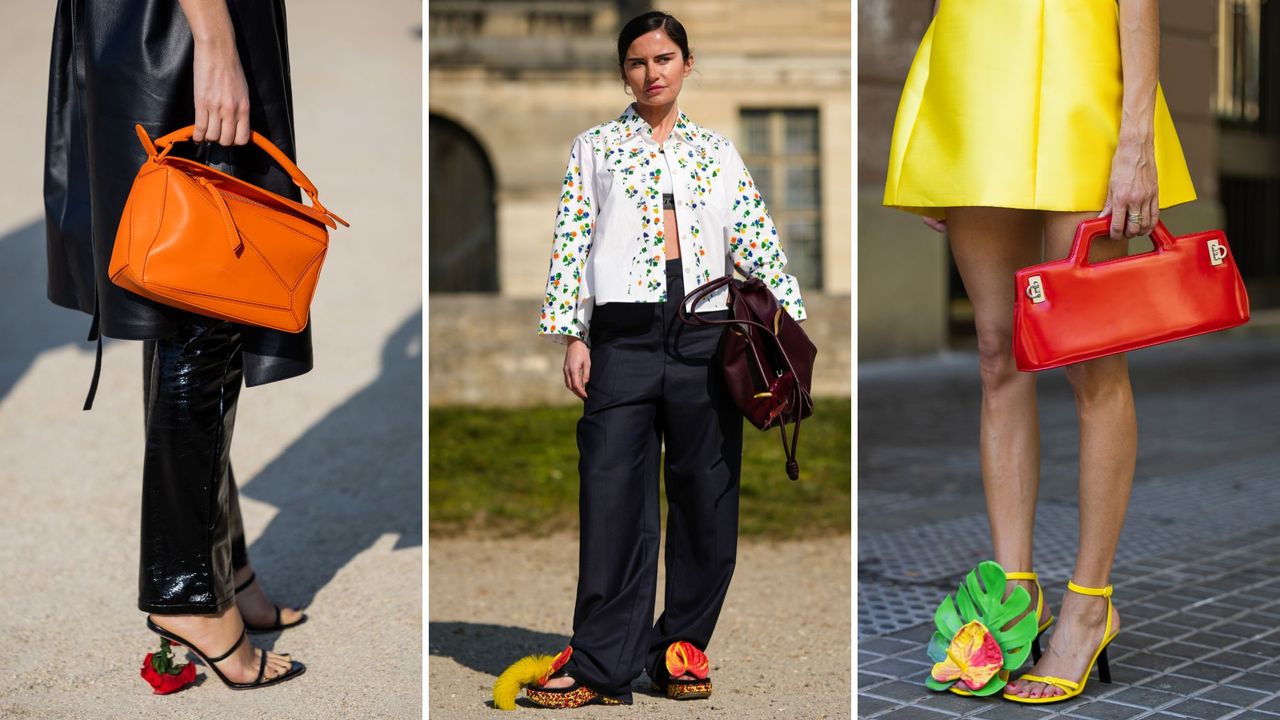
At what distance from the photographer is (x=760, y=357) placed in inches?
138

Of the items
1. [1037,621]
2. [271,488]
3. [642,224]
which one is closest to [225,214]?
[642,224]

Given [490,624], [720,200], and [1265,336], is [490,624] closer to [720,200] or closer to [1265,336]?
[720,200]

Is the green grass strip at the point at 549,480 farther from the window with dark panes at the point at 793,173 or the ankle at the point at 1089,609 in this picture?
the window with dark panes at the point at 793,173

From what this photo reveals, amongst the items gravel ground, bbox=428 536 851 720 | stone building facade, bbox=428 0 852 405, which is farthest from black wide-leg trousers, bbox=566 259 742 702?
stone building facade, bbox=428 0 852 405

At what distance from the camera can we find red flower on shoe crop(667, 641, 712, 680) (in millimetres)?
3682

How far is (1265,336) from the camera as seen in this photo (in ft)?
63.5

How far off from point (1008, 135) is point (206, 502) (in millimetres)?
2295

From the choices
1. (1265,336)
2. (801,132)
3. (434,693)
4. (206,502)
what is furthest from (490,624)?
(1265,336)

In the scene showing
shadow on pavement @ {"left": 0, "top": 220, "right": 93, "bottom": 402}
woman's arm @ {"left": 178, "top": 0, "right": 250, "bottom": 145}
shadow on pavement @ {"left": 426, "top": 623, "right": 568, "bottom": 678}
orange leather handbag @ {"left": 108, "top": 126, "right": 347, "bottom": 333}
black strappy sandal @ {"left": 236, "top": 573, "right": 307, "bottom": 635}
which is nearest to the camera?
orange leather handbag @ {"left": 108, "top": 126, "right": 347, "bottom": 333}

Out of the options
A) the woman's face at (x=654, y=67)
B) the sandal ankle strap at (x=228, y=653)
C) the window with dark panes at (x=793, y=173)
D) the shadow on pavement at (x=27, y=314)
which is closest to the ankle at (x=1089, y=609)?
the woman's face at (x=654, y=67)

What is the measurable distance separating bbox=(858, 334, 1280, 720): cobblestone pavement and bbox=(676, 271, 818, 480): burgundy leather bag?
2.74ft

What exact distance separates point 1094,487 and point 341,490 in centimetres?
339

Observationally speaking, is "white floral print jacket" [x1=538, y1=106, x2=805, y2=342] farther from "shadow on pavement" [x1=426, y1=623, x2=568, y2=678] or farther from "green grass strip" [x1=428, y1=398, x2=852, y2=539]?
"green grass strip" [x1=428, y1=398, x2=852, y2=539]

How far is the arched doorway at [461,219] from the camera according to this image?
2039 cm
